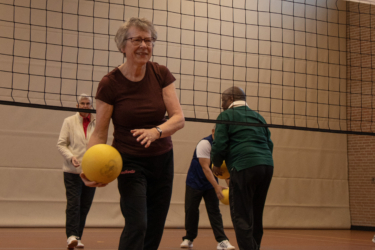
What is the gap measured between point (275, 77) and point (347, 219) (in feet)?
11.1

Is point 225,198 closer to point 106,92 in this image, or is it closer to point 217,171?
point 217,171

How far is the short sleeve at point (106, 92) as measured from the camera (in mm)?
2369

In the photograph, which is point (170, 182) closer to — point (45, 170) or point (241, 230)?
point (241, 230)

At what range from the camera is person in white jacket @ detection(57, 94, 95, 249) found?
4.45m

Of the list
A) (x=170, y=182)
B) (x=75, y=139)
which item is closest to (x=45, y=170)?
(x=75, y=139)

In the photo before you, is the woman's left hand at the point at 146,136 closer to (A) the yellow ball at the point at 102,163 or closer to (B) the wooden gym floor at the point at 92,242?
(A) the yellow ball at the point at 102,163

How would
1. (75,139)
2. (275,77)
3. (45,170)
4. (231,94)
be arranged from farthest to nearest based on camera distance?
(275,77), (45,170), (75,139), (231,94)

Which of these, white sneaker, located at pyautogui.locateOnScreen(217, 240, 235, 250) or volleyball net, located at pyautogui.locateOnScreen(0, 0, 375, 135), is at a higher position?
volleyball net, located at pyautogui.locateOnScreen(0, 0, 375, 135)

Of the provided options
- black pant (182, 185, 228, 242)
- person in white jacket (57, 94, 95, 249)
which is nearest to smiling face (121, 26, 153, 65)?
person in white jacket (57, 94, 95, 249)

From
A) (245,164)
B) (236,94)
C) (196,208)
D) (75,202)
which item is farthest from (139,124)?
(196,208)

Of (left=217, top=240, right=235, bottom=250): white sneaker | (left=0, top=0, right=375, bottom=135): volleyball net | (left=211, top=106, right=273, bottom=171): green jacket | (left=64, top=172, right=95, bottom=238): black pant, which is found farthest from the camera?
(left=0, top=0, right=375, bottom=135): volleyball net

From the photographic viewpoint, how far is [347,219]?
9133 mm

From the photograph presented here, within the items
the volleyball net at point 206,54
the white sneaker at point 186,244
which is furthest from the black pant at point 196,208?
the volleyball net at point 206,54

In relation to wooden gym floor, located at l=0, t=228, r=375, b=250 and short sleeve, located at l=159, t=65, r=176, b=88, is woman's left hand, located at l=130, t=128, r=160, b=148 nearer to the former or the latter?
short sleeve, located at l=159, t=65, r=176, b=88
